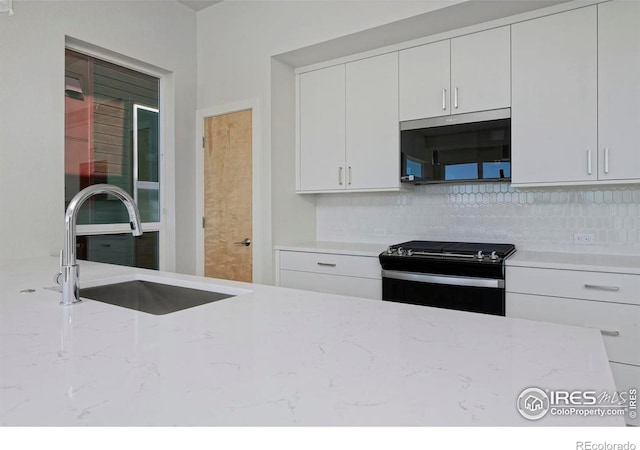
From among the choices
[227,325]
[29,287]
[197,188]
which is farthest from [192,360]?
[197,188]

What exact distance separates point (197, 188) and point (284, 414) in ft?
11.9

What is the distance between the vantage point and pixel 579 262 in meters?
2.38

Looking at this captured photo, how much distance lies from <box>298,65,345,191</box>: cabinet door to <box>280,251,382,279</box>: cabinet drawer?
62cm

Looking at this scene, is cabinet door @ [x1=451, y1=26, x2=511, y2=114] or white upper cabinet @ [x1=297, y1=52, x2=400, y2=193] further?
white upper cabinet @ [x1=297, y1=52, x2=400, y2=193]

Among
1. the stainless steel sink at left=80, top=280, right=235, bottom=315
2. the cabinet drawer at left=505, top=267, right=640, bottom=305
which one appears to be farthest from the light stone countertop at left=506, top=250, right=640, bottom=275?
the stainless steel sink at left=80, top=280, right=235, bottom=315

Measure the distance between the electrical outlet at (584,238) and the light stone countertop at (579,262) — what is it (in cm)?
10

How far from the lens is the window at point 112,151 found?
3129 millimetres

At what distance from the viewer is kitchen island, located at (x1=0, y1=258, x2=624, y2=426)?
0.64m

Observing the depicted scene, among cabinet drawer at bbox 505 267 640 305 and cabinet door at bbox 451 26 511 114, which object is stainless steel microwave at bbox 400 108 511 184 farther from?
cabinet drawer at bbox 505 267 640 305

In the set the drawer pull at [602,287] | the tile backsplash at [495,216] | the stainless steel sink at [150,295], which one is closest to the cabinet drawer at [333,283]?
the tile backsplash at [495,216]

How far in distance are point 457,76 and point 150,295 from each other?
7.88 ft

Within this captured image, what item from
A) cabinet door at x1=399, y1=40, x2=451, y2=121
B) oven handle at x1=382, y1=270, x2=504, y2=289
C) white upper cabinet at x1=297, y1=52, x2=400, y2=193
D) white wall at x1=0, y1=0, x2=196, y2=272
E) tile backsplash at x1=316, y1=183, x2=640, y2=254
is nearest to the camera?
oven handle at x1=382, y1=270, x2=504, y2=289

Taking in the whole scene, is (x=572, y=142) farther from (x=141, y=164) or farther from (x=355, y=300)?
(x=141, y=164)
